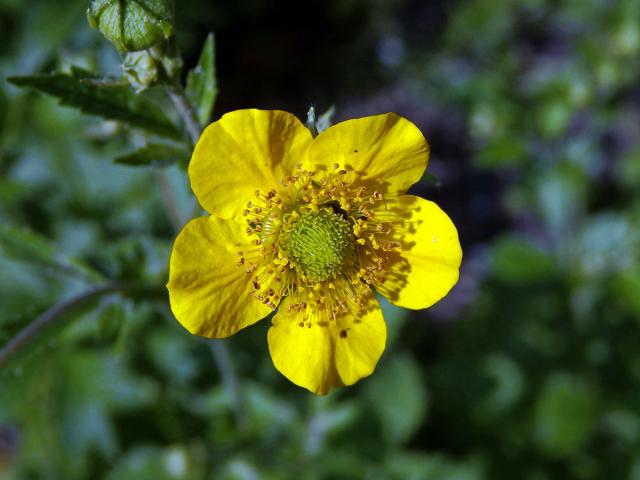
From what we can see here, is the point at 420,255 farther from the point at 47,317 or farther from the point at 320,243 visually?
the point at 47,317

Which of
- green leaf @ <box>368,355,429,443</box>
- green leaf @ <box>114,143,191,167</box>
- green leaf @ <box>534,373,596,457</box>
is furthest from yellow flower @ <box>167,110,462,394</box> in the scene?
green leaf @ <box>534,373,596,457</box>

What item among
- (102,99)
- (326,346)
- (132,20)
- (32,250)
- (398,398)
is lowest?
(398,398)

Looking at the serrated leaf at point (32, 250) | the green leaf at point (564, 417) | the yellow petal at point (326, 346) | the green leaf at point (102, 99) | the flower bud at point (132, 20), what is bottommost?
the green leaf at point (564, 417)

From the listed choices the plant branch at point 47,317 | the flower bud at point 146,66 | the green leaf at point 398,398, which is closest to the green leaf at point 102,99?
the flower bud at point 146,66

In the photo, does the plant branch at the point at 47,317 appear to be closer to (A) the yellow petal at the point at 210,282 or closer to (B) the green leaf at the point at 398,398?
(A) the yellow petal at the point at 210,282

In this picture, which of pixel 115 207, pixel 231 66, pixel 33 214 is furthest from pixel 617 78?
pixel 33 214

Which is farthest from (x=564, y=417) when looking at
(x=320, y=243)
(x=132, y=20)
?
(x=132, y=20)
